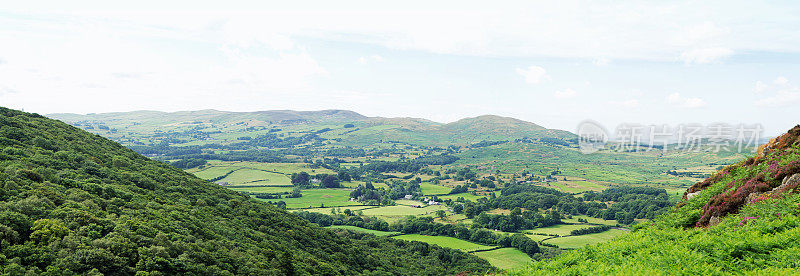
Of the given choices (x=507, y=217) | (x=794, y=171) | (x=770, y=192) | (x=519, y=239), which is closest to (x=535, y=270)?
(x=770, y=192)

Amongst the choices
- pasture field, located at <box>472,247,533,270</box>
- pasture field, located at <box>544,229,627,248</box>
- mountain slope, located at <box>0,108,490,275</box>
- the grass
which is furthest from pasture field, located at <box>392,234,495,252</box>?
the grass

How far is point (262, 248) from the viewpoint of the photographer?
131 ft

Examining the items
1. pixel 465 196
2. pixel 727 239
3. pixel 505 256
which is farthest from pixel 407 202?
pixel 727 239

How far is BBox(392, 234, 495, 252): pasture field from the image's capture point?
301ft

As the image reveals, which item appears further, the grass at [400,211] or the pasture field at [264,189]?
the pasture field at [264,189]

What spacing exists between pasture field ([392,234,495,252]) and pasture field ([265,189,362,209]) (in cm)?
5021

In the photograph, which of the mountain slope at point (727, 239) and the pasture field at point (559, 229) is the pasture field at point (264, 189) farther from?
the mountain slope at point (727, 239)

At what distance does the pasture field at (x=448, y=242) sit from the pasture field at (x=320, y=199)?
50211mm

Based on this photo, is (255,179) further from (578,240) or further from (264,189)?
(578,240)

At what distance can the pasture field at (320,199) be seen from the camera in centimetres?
14225

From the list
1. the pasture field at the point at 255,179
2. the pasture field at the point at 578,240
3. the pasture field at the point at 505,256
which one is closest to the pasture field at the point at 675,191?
the pasture field at the point at 578,240

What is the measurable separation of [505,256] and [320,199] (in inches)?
3523

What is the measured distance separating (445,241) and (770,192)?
8152 centimetres

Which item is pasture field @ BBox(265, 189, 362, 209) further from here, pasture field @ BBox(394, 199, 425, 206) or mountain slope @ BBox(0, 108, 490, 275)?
mountain slope @ BBox(0, 108, 490, 275)
